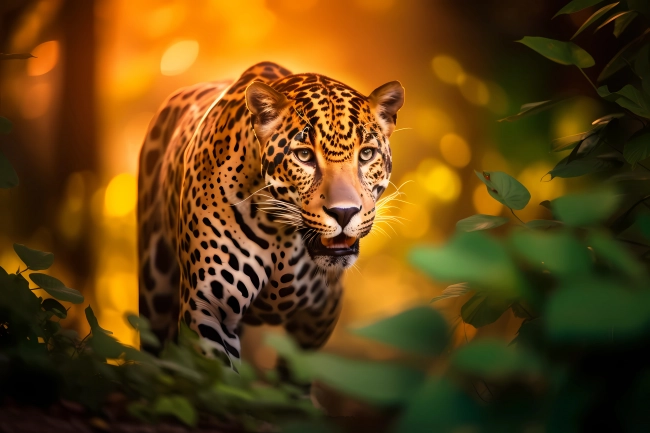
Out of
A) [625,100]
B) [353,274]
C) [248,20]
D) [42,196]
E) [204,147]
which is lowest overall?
[353,274]

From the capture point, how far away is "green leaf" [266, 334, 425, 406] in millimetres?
613

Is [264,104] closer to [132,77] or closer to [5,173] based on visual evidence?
[5,173]

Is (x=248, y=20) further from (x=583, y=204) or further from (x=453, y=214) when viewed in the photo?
(x=583, y=204)

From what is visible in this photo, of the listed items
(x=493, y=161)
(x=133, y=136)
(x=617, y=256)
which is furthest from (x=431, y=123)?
(x=617, y=256)

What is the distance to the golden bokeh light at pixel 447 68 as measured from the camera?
12.6 feet

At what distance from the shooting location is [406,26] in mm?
3824

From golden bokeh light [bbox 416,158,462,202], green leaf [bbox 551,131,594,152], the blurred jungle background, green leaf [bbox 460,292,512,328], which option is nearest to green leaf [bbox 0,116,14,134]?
green leaf [bbox 460,292,512,328]

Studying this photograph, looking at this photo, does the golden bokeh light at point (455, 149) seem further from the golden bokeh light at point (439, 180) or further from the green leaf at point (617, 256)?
the green leaf at point (617, 256)

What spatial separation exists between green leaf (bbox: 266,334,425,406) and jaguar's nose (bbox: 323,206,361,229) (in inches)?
57.4

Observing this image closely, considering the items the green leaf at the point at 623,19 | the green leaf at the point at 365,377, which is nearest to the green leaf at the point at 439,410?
the green leaf at the point at 365,377

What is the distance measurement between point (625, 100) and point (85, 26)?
9.78ft

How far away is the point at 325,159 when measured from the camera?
2.27 m

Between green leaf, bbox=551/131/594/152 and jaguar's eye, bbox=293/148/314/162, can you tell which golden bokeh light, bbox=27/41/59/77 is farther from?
green leaf, bbox=551/131/594/152

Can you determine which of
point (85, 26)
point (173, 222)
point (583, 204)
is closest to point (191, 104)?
point (173, 222)
